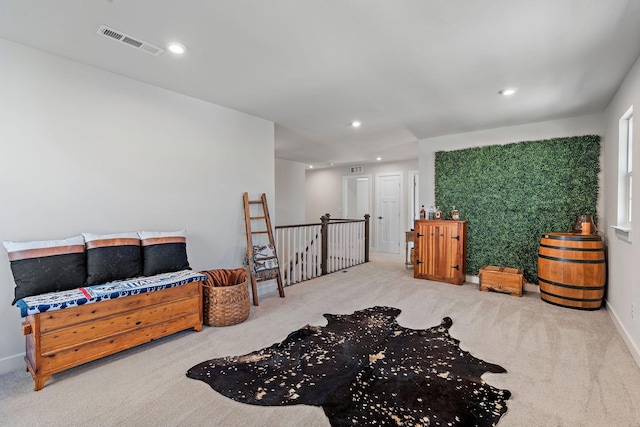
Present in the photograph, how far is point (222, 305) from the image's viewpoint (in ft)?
10.1

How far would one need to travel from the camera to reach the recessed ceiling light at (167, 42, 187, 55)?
2.39 meters

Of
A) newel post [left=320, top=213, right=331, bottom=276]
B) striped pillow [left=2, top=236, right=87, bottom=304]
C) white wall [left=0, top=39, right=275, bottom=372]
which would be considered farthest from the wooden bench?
newel post [left=320, top=213, right=331, bottom=276]

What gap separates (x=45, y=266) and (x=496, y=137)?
18.6ft

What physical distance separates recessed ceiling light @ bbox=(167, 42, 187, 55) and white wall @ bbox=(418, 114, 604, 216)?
4.30 meters

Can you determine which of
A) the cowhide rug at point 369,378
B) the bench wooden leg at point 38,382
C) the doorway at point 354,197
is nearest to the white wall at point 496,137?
the cowhide rug at point 369,378

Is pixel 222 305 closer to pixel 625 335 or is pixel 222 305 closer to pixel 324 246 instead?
pixel 324 246

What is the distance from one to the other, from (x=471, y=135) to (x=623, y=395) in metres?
3.98

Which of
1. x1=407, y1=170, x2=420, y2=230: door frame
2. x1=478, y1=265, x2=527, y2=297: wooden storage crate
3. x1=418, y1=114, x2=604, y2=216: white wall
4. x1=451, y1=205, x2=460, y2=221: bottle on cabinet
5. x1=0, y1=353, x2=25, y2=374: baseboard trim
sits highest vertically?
x1=418, y1=114, x2=604, y2=216: white wall

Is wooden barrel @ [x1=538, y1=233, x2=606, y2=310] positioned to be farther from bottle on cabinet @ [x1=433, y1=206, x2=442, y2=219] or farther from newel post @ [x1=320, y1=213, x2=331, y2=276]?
newel post @ [x1=320, y1=213, x2=331, y2=276]

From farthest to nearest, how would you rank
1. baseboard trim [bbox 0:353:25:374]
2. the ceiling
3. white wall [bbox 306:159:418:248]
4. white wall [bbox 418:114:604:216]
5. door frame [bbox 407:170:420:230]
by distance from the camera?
white wall [bbox 306:159:418:248] → door frame [bbox 407:170:420:230] → white wall [bbox 418:114:604:216] → baseboard trim [bbox 0:353:25:374] → the ceiling

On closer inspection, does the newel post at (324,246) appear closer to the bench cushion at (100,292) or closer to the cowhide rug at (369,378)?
the cowhide rug at (369,378)

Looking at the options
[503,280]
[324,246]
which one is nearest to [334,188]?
[324,246]

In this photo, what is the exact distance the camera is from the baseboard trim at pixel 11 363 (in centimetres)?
231

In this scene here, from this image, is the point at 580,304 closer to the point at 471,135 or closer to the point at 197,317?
the point at 471,135
